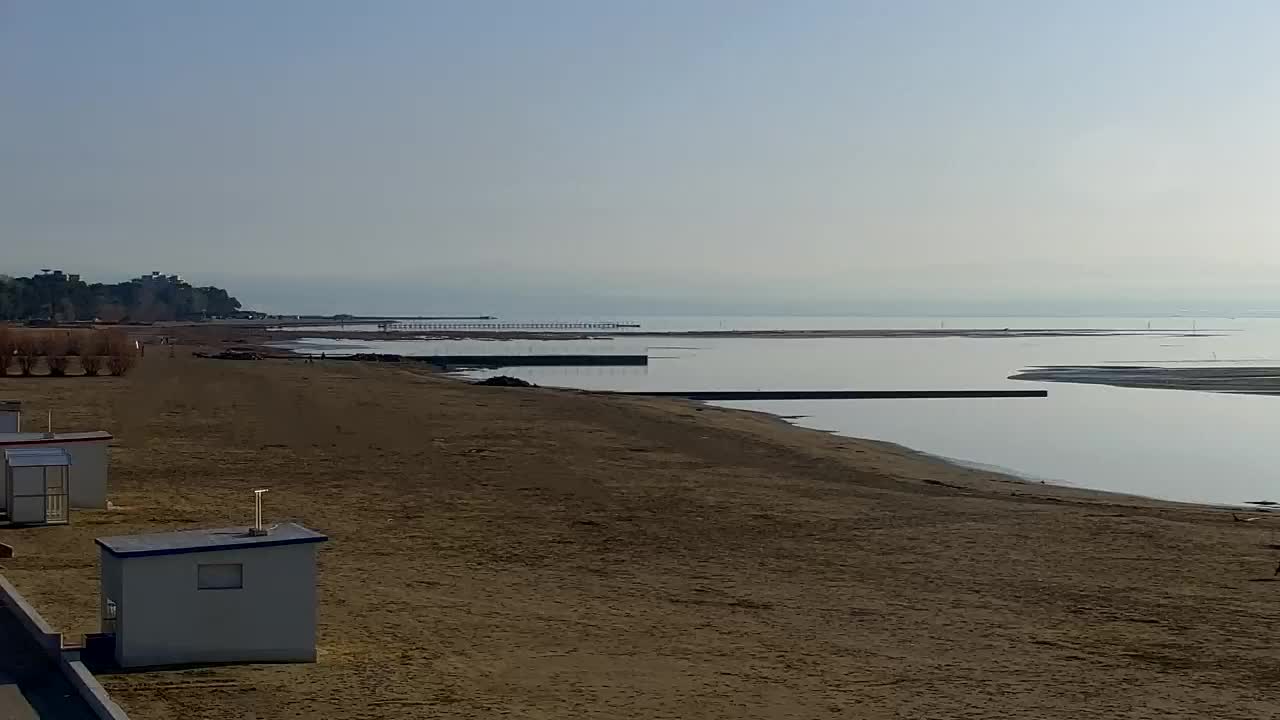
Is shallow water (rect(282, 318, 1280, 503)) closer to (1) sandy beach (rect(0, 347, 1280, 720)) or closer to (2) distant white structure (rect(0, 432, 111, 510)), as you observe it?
(1) sandy beach (rect(0, 347, 1280, 720))

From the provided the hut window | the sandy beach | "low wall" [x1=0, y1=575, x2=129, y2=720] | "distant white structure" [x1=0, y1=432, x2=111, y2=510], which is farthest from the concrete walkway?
"distant white structure" [x1=0, y1=432, x2=111, y2=510]

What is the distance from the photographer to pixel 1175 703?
10.9m

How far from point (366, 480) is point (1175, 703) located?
54.1ft

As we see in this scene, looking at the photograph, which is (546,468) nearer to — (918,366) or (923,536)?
(923,536)

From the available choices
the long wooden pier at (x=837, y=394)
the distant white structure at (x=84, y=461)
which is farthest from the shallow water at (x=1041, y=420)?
the distant white structure at (x=84, y=461)

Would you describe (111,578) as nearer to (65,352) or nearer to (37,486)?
(37,486)

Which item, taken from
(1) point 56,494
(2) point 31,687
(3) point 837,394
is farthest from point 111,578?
(3) point 837,394

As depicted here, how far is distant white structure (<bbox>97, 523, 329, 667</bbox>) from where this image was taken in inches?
406

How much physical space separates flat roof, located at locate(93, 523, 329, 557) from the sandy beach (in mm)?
920

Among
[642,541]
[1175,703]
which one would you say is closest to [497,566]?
[642,541]

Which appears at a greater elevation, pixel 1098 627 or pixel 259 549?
pixel 259 549

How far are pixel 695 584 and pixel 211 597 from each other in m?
6.45

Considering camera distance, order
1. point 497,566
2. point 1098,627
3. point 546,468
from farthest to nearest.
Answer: point 546,468
point 497,566
point 1098,627

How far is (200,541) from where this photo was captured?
10.7 m
